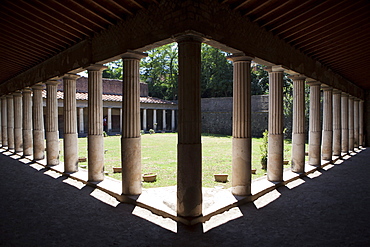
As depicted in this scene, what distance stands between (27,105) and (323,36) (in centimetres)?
1277

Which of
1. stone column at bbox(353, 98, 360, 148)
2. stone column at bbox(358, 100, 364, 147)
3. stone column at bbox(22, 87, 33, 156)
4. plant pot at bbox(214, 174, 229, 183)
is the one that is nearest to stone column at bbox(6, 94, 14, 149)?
stone column at bbox(22, 87, 33, 156)

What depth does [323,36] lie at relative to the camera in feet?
24.5

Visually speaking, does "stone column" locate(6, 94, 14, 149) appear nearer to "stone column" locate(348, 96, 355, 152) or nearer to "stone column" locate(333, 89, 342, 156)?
"stone column" locate(333, 89, 342, 156)

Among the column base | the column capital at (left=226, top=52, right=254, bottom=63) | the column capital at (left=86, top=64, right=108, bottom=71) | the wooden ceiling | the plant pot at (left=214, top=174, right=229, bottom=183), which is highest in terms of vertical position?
the wooden ceiling

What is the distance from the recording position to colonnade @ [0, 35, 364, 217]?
536 centimetres

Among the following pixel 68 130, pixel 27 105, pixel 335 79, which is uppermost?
pixel 335 79

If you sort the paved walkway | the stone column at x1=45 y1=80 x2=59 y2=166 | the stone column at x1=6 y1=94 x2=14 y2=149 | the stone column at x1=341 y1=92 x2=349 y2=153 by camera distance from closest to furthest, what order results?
the paved walkway < the stone column at x1=45 y1=80 x2=59 y2=166 < the stone column at x1=341 y1=92 x2=349 y2=153 < the stone column at x1=6 y1=94 x2=14 y2=149

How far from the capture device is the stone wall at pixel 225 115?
29.2 m

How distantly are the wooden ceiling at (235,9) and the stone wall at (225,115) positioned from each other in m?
19.8

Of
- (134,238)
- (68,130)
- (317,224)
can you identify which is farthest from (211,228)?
(68,130)

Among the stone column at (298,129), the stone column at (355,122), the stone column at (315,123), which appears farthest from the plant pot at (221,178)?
the stone column at (355,122)

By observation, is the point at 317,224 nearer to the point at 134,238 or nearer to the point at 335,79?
the point at 134,238

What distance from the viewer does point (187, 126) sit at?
5332 mm

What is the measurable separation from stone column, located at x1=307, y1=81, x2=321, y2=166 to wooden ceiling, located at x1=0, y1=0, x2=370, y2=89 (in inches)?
A: 71.8
